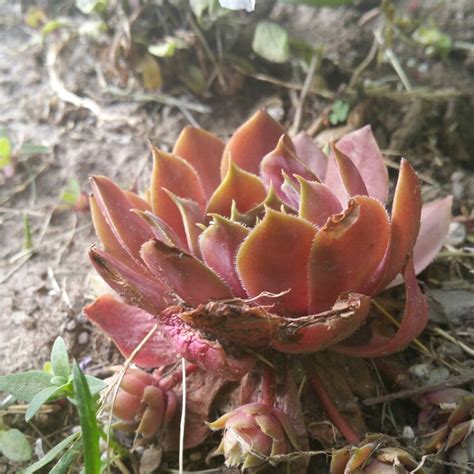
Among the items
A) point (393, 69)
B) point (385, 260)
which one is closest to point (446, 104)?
point (393, 69)

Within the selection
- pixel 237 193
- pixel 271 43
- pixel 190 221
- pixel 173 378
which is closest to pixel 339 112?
pixel 271 43

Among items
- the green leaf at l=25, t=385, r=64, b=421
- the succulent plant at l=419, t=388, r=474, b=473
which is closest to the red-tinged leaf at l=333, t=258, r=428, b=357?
the succulent plant at l=419, t=388, r=474, b=473

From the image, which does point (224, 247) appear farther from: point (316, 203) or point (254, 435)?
point (254, 435)

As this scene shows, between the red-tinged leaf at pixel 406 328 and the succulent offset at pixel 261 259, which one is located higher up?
the succulent offset at pixel 261 259

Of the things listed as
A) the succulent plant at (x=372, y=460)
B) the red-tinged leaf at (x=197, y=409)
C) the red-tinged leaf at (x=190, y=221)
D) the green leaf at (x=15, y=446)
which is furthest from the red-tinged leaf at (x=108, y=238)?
the succulent plant at (x=372, y=460)

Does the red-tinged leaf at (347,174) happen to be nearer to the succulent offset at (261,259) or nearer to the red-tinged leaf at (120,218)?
the succulent offset at (261,259)
